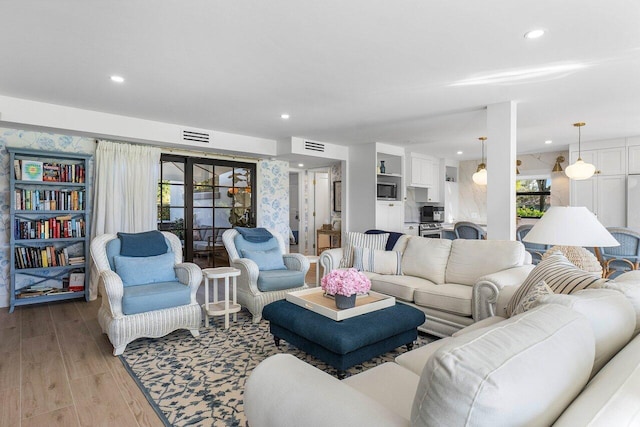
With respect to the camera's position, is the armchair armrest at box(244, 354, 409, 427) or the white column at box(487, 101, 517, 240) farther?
the white column at box(487, 101, 517, 240)

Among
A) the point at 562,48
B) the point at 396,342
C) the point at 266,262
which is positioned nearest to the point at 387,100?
the point at 562,48

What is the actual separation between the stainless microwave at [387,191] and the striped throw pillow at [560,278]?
163 inches

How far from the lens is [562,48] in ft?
8.44

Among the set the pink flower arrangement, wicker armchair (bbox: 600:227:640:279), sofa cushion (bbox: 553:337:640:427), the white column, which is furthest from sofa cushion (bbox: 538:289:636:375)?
wicker armchair (bbox: 600:227:640:279)

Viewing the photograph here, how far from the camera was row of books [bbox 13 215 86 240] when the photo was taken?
4.08m

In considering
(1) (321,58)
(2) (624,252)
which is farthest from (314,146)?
(2) (624,252)

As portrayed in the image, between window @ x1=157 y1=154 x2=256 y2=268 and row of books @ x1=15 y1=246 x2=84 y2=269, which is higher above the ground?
window @ x1=157 y1=154 x2=256 y2=268

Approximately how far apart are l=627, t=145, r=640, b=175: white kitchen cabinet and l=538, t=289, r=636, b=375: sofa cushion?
20.3ft

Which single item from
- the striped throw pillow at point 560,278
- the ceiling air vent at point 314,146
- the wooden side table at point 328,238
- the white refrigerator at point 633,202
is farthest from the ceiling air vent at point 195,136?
the white refrigerator at point 633,202

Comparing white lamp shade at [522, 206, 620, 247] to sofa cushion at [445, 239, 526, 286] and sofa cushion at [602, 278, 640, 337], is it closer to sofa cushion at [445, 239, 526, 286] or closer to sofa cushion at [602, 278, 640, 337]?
sofa cushion at [602, 278, 640, 337]

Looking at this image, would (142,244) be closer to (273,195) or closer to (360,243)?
(360,243)

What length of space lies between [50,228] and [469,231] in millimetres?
5631

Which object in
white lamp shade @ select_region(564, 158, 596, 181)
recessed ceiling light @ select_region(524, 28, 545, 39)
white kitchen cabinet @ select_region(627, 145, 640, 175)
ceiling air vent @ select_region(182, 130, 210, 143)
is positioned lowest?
white lamp shade @ select_region(564, 158, 596, 181)

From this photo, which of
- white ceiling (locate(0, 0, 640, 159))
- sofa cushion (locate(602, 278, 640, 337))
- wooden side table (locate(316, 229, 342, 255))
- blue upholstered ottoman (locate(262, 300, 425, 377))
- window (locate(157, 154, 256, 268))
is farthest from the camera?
wooden side table (locate(316, 229, 342, 255))
